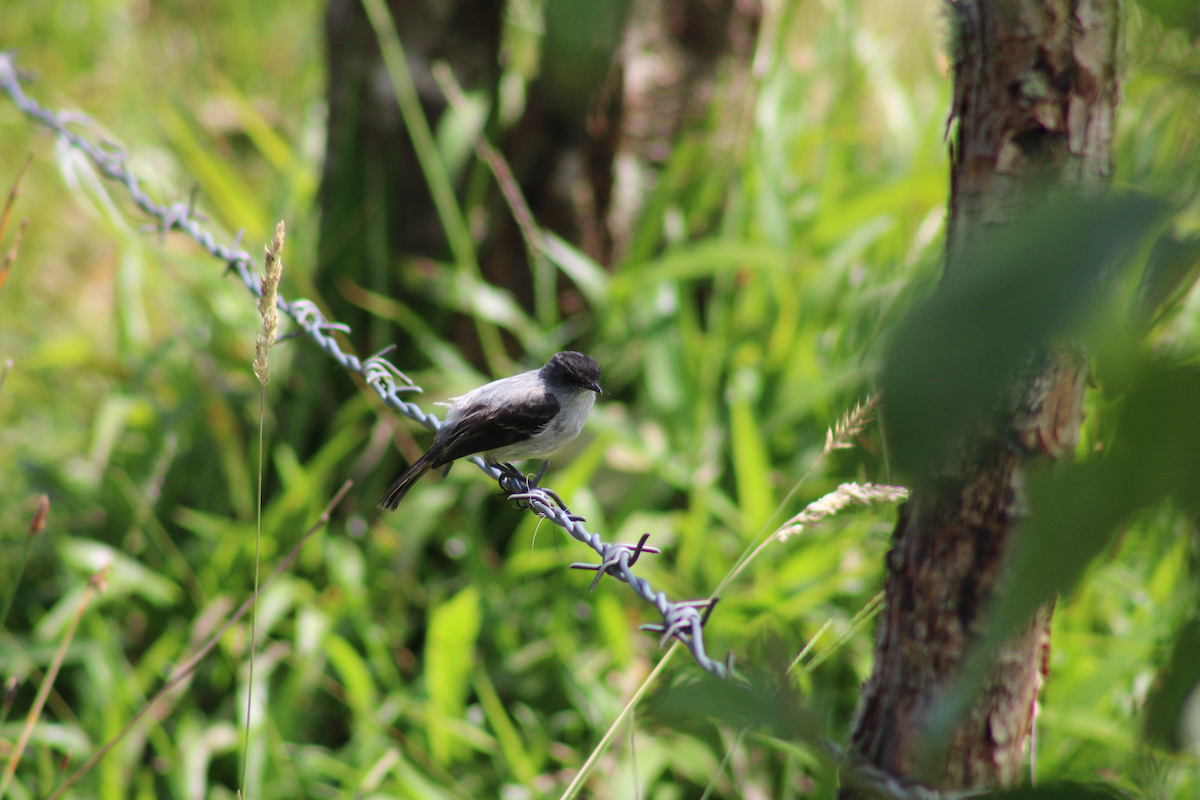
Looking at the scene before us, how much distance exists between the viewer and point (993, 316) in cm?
35

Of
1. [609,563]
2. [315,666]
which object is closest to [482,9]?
[315,666]

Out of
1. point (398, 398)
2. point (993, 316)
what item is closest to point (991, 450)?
point (993, 316)

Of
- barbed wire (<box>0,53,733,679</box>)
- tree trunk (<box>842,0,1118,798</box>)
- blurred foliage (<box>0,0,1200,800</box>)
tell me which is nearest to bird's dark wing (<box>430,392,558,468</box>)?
barbed wire (<box>0,53,733,679</box>)

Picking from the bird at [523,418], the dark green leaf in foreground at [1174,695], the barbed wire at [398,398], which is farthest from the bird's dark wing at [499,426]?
the dark green leaf in foreground at [1174,695]

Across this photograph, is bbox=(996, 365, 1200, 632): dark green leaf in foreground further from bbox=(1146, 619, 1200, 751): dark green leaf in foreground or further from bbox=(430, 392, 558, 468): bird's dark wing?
bbox=(430, 392, 558, 468): bird's dark wing

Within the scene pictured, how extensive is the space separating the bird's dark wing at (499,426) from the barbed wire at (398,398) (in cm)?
10

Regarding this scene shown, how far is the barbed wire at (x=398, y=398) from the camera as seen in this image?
48.3 inches

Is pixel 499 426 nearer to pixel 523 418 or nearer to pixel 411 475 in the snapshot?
pixel 523 418

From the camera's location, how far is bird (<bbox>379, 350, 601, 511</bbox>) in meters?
2.18

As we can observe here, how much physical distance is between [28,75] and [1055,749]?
3.41m

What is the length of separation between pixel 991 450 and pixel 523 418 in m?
1.30

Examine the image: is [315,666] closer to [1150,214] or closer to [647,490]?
[647,490]

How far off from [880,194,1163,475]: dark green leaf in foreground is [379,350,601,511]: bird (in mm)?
1824

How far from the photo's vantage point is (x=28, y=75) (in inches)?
97.5
